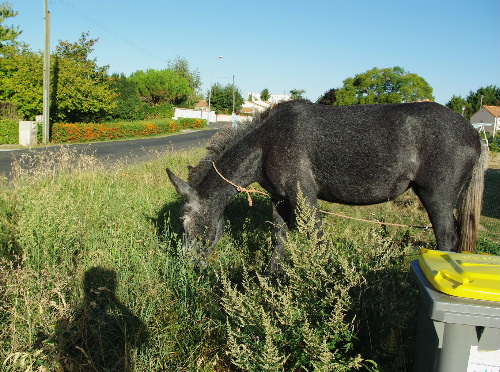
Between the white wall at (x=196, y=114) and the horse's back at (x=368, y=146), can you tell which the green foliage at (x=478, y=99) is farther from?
the horse's back at (x=368, y=146)

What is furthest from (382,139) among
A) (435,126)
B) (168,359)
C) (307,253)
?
(168,359)

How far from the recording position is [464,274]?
2229mm

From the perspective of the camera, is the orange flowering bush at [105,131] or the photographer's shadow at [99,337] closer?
the photographer's shadow at [99,337]

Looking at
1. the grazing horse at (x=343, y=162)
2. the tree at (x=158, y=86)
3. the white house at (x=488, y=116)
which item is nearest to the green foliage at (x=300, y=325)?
the grazing horse at (x=343, y=162)

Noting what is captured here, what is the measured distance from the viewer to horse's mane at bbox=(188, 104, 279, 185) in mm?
5203

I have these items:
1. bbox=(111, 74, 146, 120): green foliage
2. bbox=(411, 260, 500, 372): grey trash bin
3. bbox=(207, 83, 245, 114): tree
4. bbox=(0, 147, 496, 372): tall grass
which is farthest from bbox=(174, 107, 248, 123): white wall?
bbox=(411, 260, 500, 372): grey trash bin

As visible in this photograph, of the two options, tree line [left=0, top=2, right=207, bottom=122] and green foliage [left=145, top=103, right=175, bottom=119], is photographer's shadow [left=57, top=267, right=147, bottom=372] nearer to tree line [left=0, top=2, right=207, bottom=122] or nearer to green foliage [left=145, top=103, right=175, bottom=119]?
tree line [left=0, top=2, right=207, bottom=122]

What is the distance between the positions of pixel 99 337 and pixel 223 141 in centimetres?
288

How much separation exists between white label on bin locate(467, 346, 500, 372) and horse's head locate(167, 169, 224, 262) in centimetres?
325

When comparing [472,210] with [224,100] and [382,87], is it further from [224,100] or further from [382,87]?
[224,100]

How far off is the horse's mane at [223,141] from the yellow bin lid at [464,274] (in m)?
3.00

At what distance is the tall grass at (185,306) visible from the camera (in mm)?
2777

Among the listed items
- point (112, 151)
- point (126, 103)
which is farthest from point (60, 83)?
point (126, 103)

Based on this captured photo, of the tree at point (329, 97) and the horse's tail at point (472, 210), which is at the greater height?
the tree at point (329, 97)
